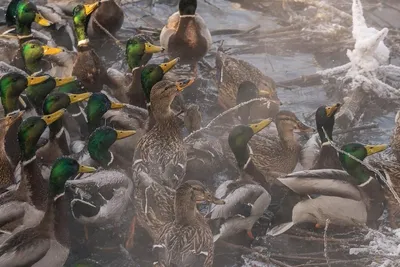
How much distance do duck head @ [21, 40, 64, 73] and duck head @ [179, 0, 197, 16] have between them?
137 centimetres

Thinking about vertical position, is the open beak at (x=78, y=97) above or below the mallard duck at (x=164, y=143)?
above

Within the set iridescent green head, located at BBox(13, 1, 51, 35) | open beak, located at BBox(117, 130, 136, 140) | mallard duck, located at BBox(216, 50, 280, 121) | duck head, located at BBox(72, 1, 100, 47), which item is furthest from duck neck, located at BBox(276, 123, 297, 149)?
iridescent green head, located at BBox(13, 1, 51, 35)

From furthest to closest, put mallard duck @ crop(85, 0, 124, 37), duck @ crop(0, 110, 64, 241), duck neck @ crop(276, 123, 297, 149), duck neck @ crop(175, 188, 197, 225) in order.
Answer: mallard duck @ crop(85, 0, 124, 37) < duck neck @ crop(276, 123, 297, 149) < duck @ crop(0, 110, 64, 241) < duck neck @ crop(175, 188, 197, 225)

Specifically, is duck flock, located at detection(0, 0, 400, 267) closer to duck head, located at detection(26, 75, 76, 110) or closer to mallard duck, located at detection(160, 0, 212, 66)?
duck head, located at detection(26, 75, 76, 110)

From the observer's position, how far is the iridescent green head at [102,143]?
502 centimetres

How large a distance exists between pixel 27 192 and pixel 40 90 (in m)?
1.29

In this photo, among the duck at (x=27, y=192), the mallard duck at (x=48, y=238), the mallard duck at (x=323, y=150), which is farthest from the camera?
the mallard duck at (x=323, y=150)

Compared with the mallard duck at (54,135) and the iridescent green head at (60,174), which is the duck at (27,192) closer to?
the iridescent green head at (60,174)

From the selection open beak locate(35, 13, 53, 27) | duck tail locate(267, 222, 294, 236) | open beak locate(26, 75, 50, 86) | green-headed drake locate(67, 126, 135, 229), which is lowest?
duck tail locate(267, 222, 294, 236)

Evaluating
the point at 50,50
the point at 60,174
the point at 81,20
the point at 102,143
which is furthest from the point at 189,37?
the point at 60,174

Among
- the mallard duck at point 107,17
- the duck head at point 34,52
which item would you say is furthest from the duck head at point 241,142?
the mallard duck at point 107,17

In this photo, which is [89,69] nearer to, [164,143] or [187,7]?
[187,7]

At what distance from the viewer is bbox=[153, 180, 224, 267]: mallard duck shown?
4.15 metres

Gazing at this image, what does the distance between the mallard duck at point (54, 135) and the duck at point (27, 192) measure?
0.42 meters
